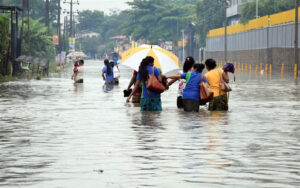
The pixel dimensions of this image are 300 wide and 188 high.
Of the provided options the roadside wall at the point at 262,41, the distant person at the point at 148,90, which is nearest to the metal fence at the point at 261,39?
the roadside wall at the point at 262,41

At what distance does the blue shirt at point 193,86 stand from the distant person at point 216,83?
724 mm

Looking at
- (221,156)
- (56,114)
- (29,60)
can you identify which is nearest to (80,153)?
(221,156)

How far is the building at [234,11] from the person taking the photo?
118875 mm

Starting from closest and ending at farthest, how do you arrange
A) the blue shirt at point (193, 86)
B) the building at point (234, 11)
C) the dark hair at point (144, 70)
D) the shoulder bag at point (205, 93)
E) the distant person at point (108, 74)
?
the shoulder bag at point (205, 93), the blue shirt at point (193, 86), the dark hair at point (144, 70), the distant person at point (108, 74), the building at point (234, 11)

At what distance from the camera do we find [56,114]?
20.0 m

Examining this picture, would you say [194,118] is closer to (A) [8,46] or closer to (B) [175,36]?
(A) [8,46]

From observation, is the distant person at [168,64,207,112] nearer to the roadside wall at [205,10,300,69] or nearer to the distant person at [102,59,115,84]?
the distant person at [102,59,115,84]

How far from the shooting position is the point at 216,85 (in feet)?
67.6

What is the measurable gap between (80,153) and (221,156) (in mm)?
2107

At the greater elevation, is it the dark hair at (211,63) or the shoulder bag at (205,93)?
the dark hair at (211,63)

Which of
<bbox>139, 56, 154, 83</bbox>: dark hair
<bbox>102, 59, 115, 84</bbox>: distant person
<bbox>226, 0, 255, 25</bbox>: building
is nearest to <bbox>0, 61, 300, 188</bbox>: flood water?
<bbox>139, 56, 154, 83</bbox>: dark hair

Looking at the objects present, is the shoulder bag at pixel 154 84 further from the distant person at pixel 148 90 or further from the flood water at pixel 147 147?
the flood water at pixel 147 147

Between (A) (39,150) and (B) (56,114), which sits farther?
(B) (56,114)

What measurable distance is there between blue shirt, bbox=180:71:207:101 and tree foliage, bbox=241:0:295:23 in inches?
3001
